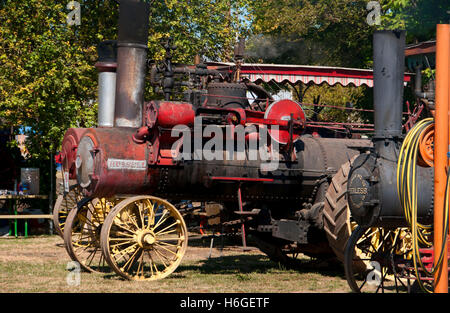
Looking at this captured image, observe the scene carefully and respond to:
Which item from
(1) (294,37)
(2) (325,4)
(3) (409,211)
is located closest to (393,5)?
(2) (325,4)

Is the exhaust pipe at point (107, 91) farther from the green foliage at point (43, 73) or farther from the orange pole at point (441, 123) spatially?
the orange pole at point (441, 123)

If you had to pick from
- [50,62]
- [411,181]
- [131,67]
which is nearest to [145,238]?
[131,67]

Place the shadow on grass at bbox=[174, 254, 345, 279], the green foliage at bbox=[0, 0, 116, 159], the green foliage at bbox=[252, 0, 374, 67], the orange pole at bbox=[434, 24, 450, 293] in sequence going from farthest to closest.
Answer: the green foliage at bbox=[252, 0, 374, 67] → the green foliage at bbox=[0, 0, 116, 159] → the shadow on grass at bbox=[174, 254, 345, 279] → the orange pole at bbox=[434, 24, 450, 293]

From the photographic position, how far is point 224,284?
9.79 metres

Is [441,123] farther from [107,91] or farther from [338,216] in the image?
[107,91]

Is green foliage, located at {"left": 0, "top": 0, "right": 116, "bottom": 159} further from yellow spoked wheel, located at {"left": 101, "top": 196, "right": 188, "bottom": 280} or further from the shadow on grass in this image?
yellow spoked wheel, located at {"left": 101, "top": 196, "right": 188, "bottom": 280}

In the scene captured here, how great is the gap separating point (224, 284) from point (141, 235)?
1309 millimetres

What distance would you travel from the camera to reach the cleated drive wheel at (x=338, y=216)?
9281 millimetres

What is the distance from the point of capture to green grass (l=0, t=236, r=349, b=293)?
367 inches

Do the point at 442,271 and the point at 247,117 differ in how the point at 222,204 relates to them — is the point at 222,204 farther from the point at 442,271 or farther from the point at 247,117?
the point at 442,271

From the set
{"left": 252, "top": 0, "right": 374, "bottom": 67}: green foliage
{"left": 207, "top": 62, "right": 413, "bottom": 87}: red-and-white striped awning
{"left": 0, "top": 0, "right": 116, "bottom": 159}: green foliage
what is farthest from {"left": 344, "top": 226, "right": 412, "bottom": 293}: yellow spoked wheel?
{"left": 252, "top": 0, "right": 374, "bottom": 67}: green foliage

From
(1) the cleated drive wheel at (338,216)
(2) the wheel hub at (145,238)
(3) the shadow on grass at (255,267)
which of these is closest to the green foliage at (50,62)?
(3) the shadow on grass at (255,267)

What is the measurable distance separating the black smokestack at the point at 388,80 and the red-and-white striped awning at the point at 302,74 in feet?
21.9

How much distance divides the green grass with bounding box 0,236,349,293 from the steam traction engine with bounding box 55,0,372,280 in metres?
0.36
